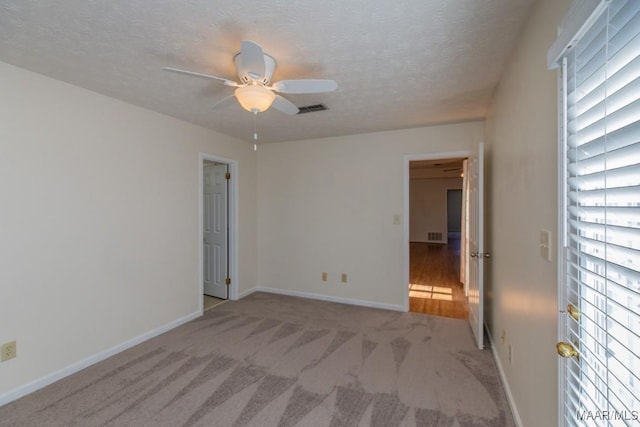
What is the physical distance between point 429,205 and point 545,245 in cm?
871

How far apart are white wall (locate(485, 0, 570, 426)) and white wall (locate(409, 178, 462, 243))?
24.8 feet

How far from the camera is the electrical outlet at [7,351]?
195cm

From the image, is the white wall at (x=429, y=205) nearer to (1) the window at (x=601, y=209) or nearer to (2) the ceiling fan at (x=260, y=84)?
(2) the ceiling fan at (x=260, y=84)

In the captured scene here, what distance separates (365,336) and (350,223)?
1.55 metres

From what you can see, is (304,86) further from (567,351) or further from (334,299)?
(334,299)

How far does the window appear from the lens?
70 centimetres

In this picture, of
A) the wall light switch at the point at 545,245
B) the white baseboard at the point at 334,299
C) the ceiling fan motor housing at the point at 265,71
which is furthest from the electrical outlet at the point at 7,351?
the wall light switch at the point at 545,245

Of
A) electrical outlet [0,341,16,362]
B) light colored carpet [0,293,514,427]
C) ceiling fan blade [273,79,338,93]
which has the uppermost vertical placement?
ceiling fan blade [273,79,338,93]

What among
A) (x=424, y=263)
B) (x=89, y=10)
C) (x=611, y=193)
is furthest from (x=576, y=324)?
(x=424, y=263)

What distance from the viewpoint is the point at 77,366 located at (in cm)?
233

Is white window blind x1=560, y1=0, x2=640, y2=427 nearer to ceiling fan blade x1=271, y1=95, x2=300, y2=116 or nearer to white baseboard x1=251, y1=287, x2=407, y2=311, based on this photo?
ceiling fan blade x1=271, y1=95, x2=300, y2=116

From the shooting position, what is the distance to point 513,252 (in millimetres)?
1872

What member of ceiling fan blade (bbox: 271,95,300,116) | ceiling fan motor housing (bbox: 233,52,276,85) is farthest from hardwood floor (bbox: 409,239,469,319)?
ceiling fan motor housing (bbox: 233,52,276,85)

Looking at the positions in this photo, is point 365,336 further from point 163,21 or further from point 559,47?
point 163,21
